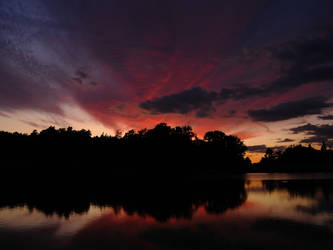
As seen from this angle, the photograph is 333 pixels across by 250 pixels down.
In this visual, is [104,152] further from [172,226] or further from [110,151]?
[172,226]

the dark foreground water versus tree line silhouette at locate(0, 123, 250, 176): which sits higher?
tree line silhouette at locate(0, 123, 250, 176)

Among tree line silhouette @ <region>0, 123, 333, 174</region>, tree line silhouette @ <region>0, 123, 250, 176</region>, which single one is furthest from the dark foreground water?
tree line silhouette @ <region>0, 123, 250, 176</region>

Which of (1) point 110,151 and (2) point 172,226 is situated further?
(1) point 110,151

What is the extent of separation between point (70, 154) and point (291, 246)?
92.0 meters

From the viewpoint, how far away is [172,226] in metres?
17.3

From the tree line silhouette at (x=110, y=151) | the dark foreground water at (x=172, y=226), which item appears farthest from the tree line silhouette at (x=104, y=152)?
the dark foreground water at (x=172, y=226)

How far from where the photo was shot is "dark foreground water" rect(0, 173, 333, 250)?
44.4 ft

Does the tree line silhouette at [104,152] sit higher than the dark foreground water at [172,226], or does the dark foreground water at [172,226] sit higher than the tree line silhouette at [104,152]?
the tree line silhouette at [104,152]

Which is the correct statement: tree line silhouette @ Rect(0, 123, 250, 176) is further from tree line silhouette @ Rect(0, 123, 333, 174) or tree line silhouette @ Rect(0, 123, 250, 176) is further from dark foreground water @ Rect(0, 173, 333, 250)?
dark foreground water @ Rect(0, 173, 333, 250)

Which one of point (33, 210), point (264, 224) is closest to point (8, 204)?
point (33, 210)

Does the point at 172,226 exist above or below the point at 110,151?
below

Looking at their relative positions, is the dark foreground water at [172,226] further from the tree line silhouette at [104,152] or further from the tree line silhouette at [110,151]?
the tree line silhouette at [110,151]

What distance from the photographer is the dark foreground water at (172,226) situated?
533 inches

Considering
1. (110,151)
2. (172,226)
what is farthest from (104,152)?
(172,226)
